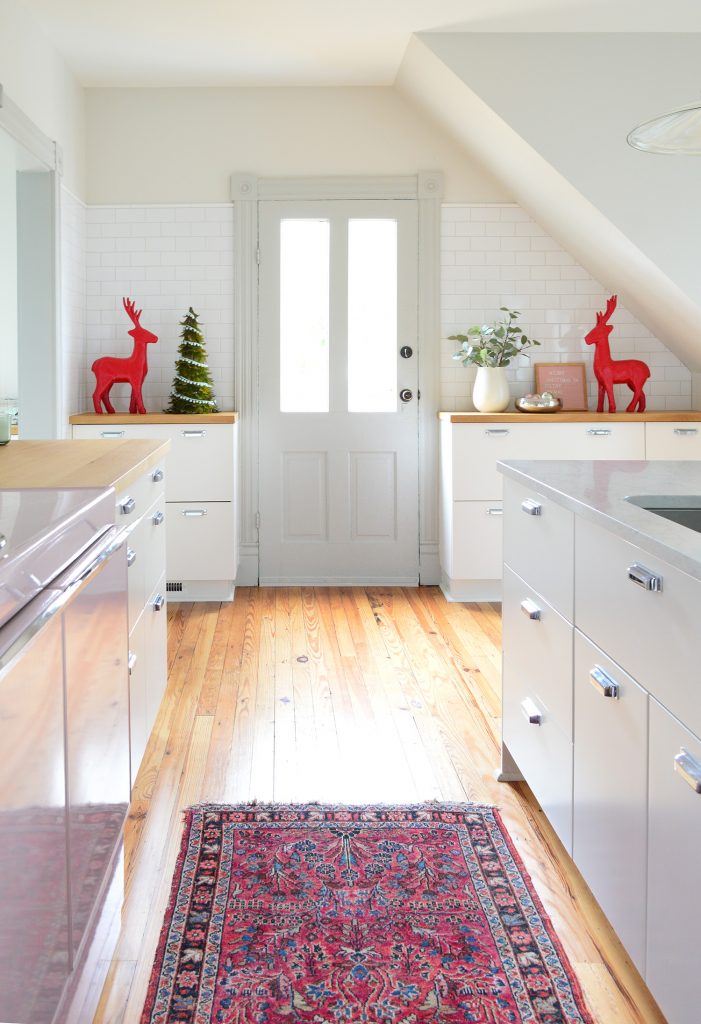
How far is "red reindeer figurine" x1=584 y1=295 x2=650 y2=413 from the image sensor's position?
490 centimetres

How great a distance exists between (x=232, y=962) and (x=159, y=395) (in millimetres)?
3699

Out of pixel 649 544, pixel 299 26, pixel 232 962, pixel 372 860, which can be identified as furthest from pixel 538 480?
pixel 299 26

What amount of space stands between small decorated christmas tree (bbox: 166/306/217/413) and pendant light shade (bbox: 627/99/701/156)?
3095 mm

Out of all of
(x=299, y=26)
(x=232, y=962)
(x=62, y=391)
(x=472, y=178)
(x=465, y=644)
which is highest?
(x=299, y=26)

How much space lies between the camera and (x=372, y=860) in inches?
85.4

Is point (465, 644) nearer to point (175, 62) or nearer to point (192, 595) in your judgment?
point (192, 595)

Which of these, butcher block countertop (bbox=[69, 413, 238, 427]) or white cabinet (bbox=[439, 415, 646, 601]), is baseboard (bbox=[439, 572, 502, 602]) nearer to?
white cabinet (bbox=[439, 415, 646, 601])

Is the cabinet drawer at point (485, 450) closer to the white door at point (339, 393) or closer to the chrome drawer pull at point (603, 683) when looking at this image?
the white door at point (339, 393)

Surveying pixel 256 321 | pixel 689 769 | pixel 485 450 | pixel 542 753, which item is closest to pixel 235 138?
pixel 256 321

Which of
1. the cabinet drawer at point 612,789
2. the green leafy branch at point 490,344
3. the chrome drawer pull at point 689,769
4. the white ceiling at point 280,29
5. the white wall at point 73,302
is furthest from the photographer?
the green leafy branch at point 490,344

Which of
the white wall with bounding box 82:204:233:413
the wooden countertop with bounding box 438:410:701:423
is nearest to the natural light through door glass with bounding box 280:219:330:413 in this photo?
the white wall with bounding box 82:204:233:413

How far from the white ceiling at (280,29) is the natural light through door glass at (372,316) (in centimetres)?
80

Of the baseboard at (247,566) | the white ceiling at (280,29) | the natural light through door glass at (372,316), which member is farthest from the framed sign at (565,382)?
the baseboard at (247,566)

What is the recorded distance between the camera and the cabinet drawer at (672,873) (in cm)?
130
